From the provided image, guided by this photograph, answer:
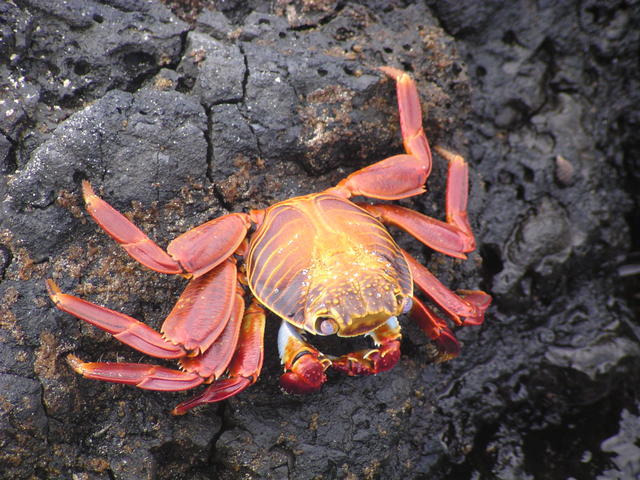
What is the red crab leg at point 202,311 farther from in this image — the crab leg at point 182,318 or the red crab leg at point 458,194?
the red crab leg at point 458,194

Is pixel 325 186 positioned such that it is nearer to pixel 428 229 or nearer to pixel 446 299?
pixel 428 229

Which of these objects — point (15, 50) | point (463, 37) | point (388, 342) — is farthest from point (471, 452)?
point (15, 50)

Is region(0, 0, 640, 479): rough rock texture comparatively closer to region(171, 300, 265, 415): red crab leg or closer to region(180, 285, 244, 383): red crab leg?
region(171, 300, 265, 415): red crab leg

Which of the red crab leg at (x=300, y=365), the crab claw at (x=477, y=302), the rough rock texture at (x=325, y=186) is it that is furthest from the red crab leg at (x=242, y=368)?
the crab claw at (x=477, y=302)

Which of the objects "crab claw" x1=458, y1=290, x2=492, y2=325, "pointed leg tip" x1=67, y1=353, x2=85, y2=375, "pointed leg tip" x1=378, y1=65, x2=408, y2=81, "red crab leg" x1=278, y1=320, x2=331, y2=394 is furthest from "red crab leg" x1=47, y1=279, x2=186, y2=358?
"pointed leg tip" x1=378, y1=65, x2=408, y2=81

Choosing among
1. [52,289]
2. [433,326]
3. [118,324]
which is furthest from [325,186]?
[52,289]

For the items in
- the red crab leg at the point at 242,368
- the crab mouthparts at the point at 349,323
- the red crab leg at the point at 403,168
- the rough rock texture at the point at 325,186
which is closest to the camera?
the crab mouthparts at the point at 349,323
